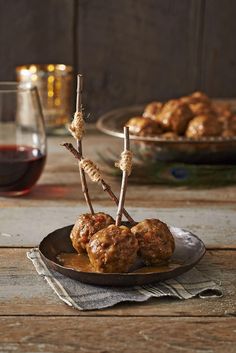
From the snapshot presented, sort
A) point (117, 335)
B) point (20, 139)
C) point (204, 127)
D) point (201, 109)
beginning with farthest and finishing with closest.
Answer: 1. point (201, 109)
2. point (204, 127)
3. point (20, 139)
4. point (117, 335)

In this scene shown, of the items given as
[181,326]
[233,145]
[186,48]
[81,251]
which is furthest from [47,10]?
[181,326]

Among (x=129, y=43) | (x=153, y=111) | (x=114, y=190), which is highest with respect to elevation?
(x=129, y=43)

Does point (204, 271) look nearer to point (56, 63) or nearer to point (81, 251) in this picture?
point (81, 251)

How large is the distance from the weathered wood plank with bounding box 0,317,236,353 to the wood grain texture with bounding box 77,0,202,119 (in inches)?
60.8

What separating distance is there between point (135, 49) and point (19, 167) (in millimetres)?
1052

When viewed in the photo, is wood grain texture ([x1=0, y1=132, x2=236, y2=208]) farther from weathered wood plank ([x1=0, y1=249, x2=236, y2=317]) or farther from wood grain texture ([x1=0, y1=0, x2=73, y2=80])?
wood grain texture ([x1=0, y1=0, x2=73, y2=80])

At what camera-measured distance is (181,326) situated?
85cm

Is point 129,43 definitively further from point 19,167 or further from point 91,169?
point 91,169

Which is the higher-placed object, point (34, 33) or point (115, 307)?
point (34, 33)

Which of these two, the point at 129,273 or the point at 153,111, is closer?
the point at 129,273

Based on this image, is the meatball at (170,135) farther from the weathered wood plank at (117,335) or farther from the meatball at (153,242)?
the weathered wood plank at (117,335)

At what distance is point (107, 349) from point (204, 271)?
0.26 meters

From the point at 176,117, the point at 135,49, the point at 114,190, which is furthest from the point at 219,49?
the point at 114,190

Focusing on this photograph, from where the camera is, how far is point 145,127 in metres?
1.60
